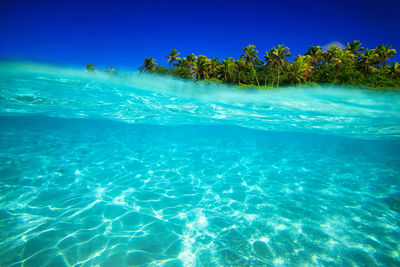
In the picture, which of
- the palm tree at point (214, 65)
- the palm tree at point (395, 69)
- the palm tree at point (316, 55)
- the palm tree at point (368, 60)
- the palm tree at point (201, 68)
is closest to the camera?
the palm tree at point (395, 69)

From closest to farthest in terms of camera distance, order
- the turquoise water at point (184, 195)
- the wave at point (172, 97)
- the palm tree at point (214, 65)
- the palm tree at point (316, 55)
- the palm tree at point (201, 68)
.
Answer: the turquoise water at point (184, 195) → the wave at point (172, 97) → the palm tree at point (201, 68) → the palm tree at point (214, 65) → the palm tree at point (316, 55)

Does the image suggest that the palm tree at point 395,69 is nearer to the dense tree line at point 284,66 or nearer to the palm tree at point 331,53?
the dense tree line at point 284,66

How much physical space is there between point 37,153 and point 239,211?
47.0 feet

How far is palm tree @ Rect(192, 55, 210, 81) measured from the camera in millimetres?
44531

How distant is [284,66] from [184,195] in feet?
141

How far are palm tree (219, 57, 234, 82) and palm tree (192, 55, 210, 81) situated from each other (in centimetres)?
346

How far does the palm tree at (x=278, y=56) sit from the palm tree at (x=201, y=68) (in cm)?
1392

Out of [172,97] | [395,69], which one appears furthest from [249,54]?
[172,97]

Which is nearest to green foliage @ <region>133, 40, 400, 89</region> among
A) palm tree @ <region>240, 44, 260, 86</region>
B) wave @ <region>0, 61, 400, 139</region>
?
palm tree @ <region>240, 44, 260, 86</region>

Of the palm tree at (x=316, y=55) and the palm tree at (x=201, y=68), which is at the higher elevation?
the palm tree at (x=316, y=55)

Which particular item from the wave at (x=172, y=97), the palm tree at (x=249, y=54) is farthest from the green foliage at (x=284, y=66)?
the wave at (x=172, y=97)

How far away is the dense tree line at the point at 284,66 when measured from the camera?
115ft

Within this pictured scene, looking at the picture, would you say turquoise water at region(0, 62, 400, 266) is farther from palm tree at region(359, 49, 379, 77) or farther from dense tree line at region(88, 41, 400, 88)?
palm tree at region(359, 49, 379, 77)

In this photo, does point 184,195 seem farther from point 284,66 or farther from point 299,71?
point 284,66
